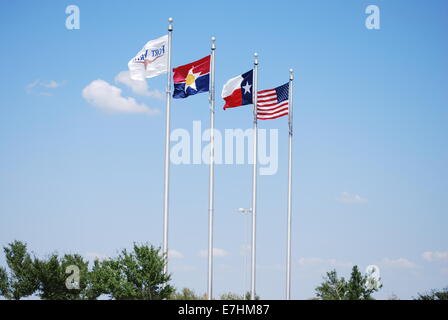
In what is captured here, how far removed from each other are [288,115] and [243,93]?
10.5 ft

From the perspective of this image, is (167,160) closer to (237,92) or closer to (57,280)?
(237,92)

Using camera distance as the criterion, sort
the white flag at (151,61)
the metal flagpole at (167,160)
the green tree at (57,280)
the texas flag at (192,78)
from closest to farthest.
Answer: the metal flagpole at (167,160), the white flag at (151,61), the texas flag at (192,78), the green tree at (57,280)

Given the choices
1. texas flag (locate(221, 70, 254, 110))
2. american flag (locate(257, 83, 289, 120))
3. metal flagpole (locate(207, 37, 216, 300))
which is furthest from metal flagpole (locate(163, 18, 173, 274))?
american flag (locate(257, 83, 289, 120))

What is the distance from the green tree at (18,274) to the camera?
51.3 meters

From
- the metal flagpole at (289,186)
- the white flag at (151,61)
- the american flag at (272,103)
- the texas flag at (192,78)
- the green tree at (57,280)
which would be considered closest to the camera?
the white flag at (151,61)

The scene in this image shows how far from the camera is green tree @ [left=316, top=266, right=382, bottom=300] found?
49281mm

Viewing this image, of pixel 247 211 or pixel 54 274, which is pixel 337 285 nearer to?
pixel 247 211

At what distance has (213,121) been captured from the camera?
135 ft

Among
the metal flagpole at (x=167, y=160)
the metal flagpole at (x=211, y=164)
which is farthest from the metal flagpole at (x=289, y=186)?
the metal flagpole at (x=167, y=160)

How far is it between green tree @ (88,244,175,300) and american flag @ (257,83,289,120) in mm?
9760

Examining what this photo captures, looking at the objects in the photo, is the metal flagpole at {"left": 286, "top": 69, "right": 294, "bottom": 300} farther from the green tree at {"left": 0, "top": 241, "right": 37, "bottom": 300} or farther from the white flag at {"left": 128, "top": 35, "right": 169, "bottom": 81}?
the green tree at {"left": 0, "top": 241, "right": 37, "bottom": 300}

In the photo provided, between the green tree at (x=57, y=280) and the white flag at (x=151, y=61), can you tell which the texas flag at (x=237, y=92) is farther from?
the green tree at (x=57, y=280)

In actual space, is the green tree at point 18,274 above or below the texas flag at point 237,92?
below

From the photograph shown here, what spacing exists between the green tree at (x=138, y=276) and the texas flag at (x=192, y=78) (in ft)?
28.6
